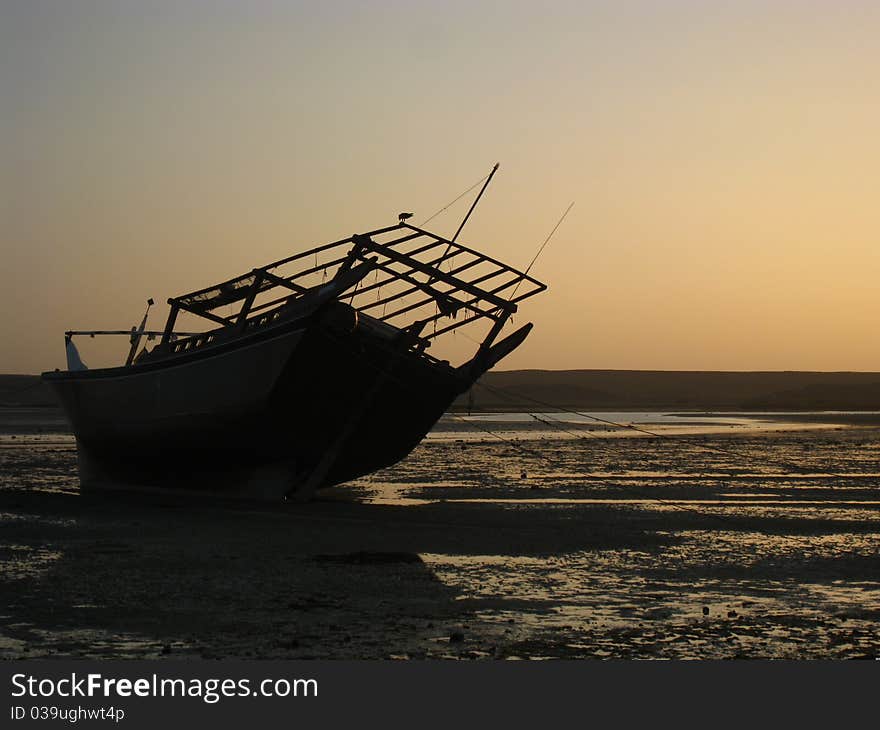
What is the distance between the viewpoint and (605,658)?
10180mm

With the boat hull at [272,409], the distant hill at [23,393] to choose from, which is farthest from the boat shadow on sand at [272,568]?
the distant hill at [23,393]

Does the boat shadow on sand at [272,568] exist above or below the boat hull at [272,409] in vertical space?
below

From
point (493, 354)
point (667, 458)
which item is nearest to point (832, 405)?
point (667, 458)

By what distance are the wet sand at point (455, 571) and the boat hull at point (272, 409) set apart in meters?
1.05

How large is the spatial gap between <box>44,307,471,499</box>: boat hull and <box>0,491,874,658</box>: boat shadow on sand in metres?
1.18

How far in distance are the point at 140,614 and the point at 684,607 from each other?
5.46 m

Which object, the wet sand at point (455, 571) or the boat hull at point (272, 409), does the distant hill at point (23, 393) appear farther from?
the wet sand at point (455, 571)

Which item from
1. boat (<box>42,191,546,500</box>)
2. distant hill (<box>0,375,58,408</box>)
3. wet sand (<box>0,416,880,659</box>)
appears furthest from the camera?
distant hill (<box>0,375,58,408</box>)

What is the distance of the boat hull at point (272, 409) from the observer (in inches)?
931

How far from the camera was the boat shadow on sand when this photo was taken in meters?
10.9

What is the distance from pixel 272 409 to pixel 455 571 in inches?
370

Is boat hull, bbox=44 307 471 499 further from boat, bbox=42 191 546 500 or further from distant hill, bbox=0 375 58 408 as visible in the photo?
distant hill, bbox=0 375 58 408

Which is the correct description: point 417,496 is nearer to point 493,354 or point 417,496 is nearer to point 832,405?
point 493,354

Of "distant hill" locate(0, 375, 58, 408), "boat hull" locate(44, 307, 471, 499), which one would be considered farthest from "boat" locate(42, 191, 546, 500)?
"distant hill" locate(0, 375, 58, 408)
